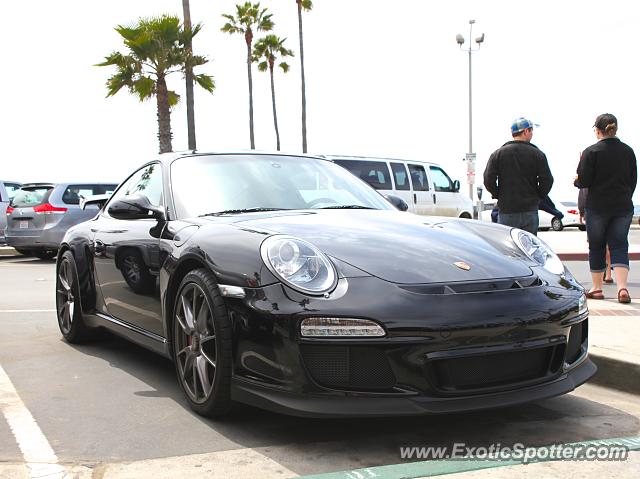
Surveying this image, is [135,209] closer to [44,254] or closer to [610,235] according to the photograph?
[610,235]

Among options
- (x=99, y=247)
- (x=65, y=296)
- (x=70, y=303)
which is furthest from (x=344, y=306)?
(x=65, y=296)

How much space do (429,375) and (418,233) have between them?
93cm

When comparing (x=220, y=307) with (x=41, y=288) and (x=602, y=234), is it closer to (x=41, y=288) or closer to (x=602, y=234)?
(x=602, y=234)

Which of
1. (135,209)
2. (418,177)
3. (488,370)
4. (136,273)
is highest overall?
(135,209)

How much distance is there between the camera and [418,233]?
373 centimetres

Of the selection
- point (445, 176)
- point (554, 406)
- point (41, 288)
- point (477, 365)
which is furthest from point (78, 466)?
point (445, 176)

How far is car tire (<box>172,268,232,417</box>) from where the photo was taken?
3.33m

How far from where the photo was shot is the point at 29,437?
11.2ft

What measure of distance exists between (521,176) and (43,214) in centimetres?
1079

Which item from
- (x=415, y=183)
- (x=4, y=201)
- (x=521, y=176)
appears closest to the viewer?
(x=521, y=176)

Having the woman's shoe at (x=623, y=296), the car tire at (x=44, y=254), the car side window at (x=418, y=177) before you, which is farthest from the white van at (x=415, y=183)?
the woman's shoe at (x=623, y=296)

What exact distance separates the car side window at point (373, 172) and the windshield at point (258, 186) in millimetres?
9395

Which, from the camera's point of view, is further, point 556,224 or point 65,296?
point 556,224

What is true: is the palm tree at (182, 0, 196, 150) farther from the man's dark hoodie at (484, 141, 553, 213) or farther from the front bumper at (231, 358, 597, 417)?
the front bumper at (231, 358, 597, 417)
